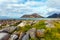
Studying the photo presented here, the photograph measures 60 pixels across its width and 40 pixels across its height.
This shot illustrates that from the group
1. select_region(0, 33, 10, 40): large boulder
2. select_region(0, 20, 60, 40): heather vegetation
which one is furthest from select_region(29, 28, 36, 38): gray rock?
select_region(0, 33, 10, 40): large boulder

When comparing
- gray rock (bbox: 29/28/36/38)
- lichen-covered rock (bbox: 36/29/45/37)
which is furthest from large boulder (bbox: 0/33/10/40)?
lichen-covered rock (bbox: 36/29/45/37)

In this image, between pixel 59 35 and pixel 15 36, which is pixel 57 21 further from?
pixel 15 36

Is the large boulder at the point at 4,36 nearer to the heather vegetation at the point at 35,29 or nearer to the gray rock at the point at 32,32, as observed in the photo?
the heather vegetation at the point at 35,29

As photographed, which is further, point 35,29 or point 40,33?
point 35,29

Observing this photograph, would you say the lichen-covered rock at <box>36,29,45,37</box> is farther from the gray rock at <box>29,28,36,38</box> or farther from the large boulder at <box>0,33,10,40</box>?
the large boulder at <box>0,33,10,40</box>

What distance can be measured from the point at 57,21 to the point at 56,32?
474 mm

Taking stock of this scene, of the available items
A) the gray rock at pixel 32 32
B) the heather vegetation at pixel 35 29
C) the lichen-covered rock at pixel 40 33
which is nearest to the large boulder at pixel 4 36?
the heather vegetation at pixel 35 29

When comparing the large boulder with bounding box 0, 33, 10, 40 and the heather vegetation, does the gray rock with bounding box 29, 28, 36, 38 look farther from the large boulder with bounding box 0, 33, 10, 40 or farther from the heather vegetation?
the large boulder with bounding box 0, 33, 10, 40

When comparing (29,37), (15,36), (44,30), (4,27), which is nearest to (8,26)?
(4,27)

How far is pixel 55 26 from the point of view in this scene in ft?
10.4

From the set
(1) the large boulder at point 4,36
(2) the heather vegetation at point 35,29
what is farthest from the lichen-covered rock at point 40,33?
(1) the large boulder at point 4,36

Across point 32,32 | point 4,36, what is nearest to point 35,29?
point 32,32

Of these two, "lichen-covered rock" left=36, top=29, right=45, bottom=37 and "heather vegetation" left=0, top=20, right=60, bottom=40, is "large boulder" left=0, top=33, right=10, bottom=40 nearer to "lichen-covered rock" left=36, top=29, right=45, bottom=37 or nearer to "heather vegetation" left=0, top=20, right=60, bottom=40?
"heather vegetation" left=0, top=20, right=60, bottom=40

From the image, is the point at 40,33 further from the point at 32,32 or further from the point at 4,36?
the point at 4,36
